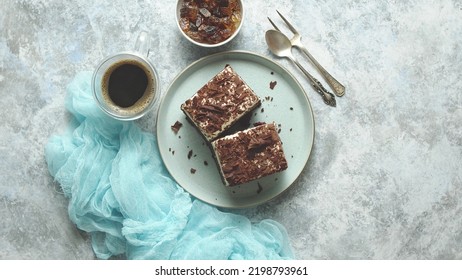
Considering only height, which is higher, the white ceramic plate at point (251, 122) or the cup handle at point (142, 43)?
the cup handle at point (142, 43)

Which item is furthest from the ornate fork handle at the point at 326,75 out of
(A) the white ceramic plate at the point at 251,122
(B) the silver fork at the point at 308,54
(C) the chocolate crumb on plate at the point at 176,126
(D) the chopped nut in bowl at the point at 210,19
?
(C) the chocolate crumb on plate at the point at 176,126

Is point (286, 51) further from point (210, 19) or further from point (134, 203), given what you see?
point (134, 203)

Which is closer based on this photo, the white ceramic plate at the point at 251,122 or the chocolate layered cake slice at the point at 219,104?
the chocolate layered cake slice at the point at 219,104

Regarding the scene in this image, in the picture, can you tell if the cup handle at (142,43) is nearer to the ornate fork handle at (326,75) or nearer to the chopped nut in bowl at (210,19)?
the chopped nut in bowl at (210,19)

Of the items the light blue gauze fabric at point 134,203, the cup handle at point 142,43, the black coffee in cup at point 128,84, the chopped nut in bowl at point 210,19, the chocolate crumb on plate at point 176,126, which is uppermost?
the chopped nut in bowl at point 210,19

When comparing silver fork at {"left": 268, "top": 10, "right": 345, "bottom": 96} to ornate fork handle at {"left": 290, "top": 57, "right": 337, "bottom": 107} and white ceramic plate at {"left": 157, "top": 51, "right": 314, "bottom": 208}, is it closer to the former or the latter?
ornate fork handle at {"left": 290, "top": 57, "right": 337, "bottom": 107}

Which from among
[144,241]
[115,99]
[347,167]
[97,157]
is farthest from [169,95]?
[347,167]
